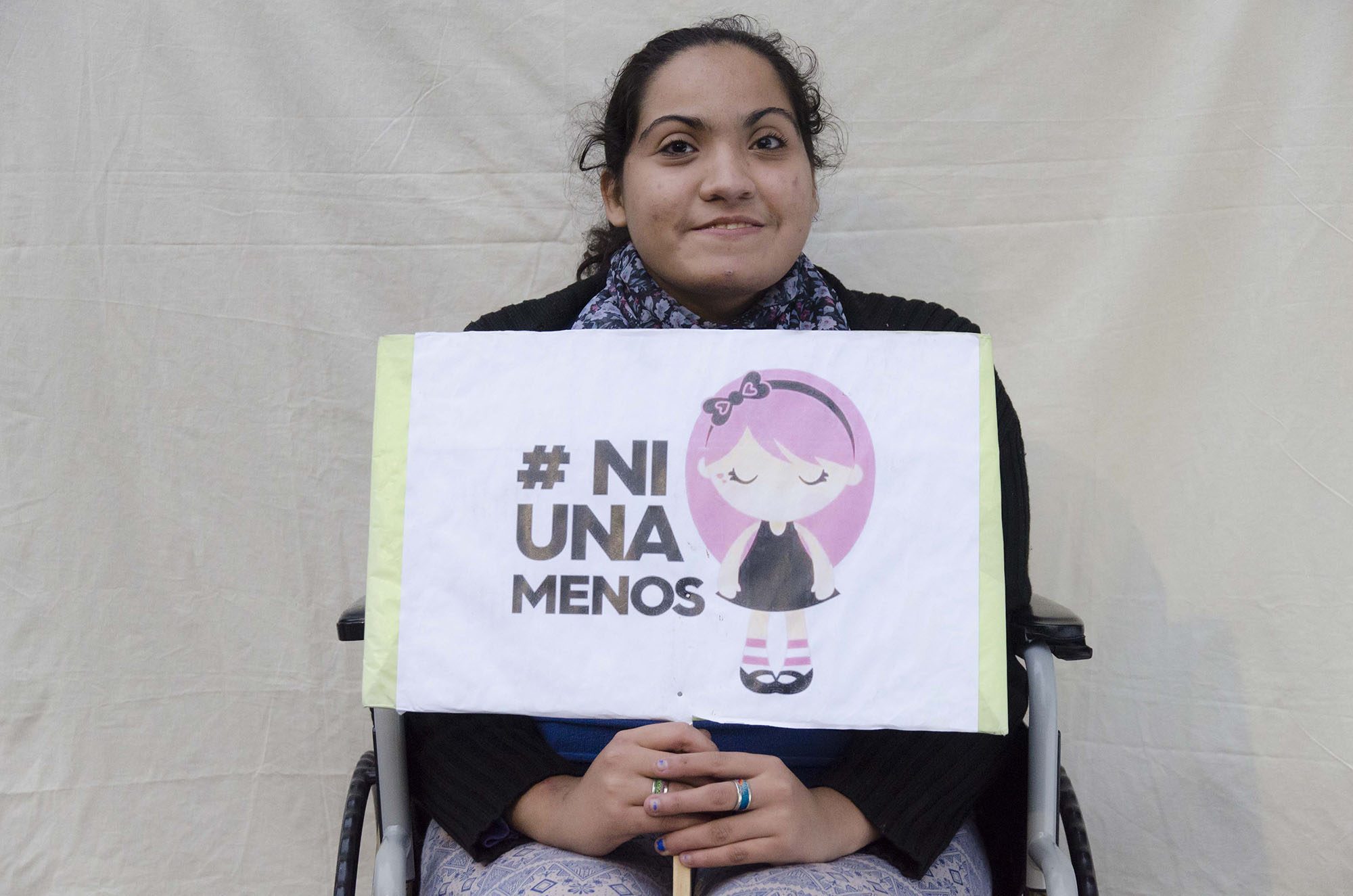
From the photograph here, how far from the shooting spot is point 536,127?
5.65ft

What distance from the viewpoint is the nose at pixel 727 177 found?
1.21m

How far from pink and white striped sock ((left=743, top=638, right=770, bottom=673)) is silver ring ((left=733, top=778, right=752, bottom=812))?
0.36 feet

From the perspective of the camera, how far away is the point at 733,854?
3.23 ft

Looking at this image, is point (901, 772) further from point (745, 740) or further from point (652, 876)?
point (652, 876)

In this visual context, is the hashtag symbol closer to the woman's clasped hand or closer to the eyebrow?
the woman's clasped hand

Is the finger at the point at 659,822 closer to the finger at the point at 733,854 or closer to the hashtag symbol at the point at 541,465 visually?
the finger at the point at 733,854

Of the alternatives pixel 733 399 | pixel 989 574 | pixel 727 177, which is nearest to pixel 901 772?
pixel 989 574

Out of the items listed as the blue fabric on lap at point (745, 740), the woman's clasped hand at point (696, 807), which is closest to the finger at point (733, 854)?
the woman's clasped hand at point (696, 807)

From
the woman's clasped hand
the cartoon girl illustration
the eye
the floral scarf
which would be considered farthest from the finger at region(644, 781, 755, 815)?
the eye

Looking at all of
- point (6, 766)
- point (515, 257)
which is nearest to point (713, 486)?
point (515, 257)

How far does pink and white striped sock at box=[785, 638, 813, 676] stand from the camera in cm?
97

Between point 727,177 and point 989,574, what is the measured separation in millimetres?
524

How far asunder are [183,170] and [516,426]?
99 cm

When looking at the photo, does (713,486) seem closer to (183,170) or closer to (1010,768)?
(1010,768)
